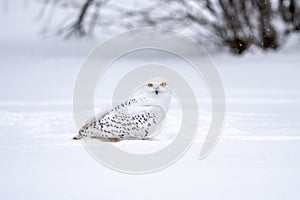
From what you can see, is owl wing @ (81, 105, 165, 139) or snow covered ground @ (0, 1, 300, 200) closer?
snow covered ground @ (0, 1, 300, 200)

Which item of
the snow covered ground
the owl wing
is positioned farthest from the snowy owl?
the snow covered ground

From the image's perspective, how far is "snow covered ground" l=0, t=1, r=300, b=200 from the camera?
215 cm

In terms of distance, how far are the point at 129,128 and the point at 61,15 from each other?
A: 17.2 ft

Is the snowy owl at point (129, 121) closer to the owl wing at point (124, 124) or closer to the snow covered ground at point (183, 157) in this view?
the owl wing at point (124, 124)

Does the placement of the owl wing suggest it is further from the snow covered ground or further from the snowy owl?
the snow covered ground

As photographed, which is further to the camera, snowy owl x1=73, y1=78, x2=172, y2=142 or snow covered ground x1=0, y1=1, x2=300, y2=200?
snowy owl x1=73, y1=78, x2=172, y2=142

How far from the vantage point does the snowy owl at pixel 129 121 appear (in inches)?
119

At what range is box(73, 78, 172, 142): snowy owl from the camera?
303 cm

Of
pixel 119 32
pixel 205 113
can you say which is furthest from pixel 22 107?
pixel 119 32

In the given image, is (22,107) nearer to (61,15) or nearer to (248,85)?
(248,85)

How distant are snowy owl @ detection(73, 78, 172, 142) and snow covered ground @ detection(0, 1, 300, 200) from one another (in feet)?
0.38

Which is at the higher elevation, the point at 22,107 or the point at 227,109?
the point at 227,109

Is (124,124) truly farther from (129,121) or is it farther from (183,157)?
(183,157)

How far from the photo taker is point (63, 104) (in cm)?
435
